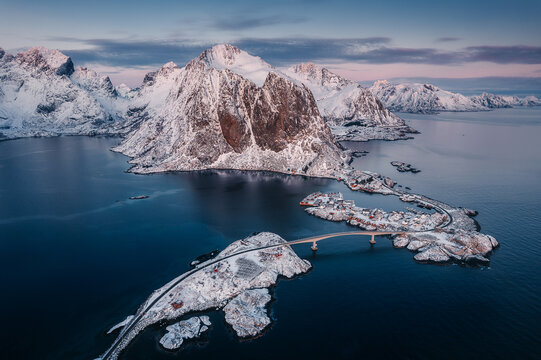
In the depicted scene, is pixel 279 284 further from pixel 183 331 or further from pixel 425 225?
pixel 425 225

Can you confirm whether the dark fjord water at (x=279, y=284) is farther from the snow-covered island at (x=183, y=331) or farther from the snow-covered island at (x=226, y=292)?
the snow-covered island at (x=226, y=292)

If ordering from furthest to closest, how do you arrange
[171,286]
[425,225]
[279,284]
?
[425,225], [279,284], [171,286]

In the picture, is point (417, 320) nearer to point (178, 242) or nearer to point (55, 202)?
point (178, 242)

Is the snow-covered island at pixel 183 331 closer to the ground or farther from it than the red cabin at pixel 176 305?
closer to the ground

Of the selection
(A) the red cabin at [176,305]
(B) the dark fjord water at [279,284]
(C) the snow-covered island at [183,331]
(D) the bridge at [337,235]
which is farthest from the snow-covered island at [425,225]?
(A) the red cabin at [176,305]

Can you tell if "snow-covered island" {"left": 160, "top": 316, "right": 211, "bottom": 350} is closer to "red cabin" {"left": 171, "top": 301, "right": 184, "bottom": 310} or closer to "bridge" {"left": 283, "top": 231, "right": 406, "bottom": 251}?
"red cabin" {"left": 171, "top": 301, "right": 184, "bottom": 310}

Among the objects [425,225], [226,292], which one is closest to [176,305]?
[226,292]

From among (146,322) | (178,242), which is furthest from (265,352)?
(178,242)
